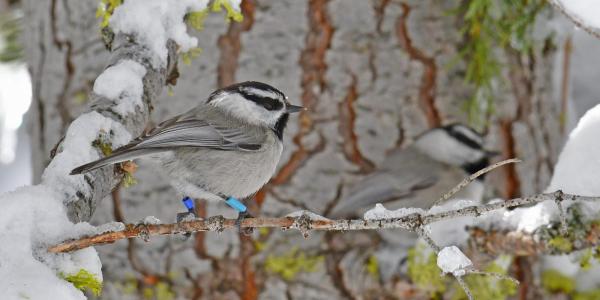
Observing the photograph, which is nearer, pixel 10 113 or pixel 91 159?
pixel 91 159

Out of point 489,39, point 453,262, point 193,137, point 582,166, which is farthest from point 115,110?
point 489,39

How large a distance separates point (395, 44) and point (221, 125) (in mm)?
955

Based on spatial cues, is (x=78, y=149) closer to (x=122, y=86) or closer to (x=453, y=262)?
(x=122, y=86)

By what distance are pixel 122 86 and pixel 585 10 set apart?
1.10 m

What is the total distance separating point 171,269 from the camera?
289 centimetres

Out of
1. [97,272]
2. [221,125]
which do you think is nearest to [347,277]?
[221,125]

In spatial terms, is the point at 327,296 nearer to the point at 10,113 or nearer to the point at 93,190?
the point at 93,190

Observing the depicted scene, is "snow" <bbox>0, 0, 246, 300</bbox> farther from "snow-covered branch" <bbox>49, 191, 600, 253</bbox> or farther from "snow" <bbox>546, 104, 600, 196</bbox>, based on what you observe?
"snow" <bbox>546, 104, 600, 196</bbox>

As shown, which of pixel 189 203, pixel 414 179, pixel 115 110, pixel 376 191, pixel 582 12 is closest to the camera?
pixel 582 12

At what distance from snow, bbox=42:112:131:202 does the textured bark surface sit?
105 centimetres

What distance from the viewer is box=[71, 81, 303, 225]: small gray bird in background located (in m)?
2.24

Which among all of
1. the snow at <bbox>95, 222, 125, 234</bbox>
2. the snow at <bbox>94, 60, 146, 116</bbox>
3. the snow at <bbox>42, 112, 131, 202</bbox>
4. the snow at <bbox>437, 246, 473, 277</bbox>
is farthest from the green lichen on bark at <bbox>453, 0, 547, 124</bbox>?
the snow at <bbox>95, 222, 125, 234</bbox>

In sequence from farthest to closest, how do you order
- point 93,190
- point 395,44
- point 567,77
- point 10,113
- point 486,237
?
point 10,113 → point 567,77 → point 395,44 → point 486,237 → point 93,190

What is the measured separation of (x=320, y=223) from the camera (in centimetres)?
150
